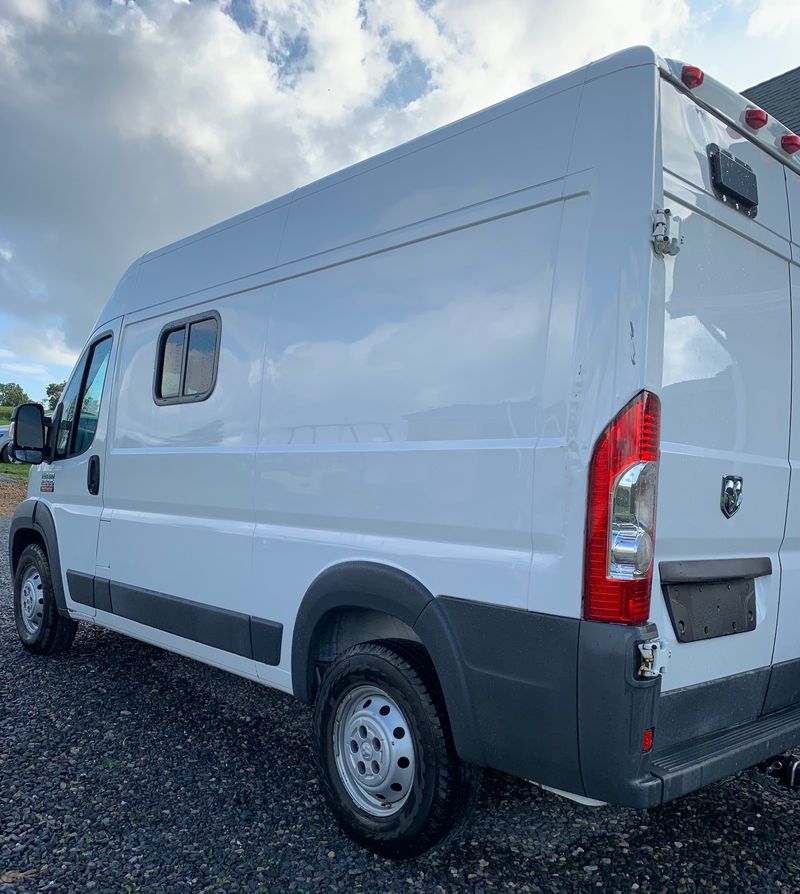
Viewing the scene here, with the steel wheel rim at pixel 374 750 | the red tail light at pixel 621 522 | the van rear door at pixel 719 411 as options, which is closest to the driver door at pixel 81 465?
the steel wheel rim at pixel 374 750

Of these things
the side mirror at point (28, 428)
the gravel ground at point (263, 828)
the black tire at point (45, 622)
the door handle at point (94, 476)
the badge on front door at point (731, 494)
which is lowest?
the gravel ground at point (263, 828)

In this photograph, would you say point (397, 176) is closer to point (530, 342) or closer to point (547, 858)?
point (530, 342)

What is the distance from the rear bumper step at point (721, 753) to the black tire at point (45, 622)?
14.0ft

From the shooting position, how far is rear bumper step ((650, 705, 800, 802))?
2414 millimetres

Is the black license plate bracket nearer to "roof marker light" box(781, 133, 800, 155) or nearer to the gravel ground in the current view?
the gravel ground

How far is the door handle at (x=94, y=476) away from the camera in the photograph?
Answer: 485 centimetres

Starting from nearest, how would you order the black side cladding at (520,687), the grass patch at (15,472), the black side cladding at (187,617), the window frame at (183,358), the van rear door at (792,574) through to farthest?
the black side cladding at (520,687) → the van rear door at (792,574) → the black side cladding at (187,617) → the window frame at (183,358) → the grass patch at (15,472)

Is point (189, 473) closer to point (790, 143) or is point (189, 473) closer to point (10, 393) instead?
point (790, 143)

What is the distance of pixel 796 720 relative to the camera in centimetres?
296

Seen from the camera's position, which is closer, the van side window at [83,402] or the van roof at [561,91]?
the van roof at [561,91]

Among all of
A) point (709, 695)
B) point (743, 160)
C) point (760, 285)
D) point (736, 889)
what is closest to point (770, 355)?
point (760, 285)

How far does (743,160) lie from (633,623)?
1745 millimetres

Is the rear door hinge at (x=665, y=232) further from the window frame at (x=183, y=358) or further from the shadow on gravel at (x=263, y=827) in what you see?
the window frame at (x=183, y=358)

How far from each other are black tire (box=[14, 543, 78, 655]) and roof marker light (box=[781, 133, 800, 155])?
4.90m
